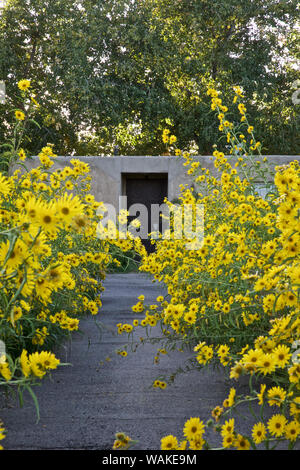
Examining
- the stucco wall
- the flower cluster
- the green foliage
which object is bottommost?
the flower cluster

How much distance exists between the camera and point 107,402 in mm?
2035

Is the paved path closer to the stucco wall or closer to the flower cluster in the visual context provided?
the flower cluster

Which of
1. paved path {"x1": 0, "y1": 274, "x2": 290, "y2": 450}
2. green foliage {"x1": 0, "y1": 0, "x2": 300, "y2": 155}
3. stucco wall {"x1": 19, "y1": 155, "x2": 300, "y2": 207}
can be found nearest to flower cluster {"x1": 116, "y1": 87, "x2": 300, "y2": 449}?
paved path {"x1": 0, "y1": 274, "x2": 290, "y2": 450}

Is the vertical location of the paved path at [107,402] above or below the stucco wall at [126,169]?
below

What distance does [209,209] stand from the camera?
379 cm

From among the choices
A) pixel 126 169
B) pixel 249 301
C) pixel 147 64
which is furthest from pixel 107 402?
pixel 147 64

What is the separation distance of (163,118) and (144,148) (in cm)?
206

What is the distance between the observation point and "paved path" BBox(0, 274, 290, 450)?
5.63 feet

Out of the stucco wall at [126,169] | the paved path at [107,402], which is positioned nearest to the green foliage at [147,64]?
the stucco wall at [126,169]

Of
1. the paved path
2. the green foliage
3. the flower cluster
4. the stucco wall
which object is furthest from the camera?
the green foliage

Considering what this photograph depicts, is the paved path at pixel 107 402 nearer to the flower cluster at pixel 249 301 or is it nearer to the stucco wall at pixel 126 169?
the flower cluster at pixel 249 301

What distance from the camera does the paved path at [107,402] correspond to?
1717 mm

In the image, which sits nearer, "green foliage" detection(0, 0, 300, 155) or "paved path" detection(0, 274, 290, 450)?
"paved path" detection(0, 274, 290, 450)

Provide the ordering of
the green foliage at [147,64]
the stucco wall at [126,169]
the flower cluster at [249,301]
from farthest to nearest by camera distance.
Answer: the green foliage at [147,64] < the stucco wall at [126,169] < the flower cluster at [249,301]
